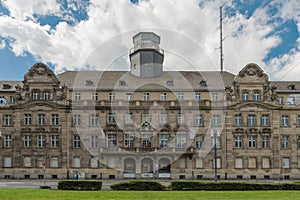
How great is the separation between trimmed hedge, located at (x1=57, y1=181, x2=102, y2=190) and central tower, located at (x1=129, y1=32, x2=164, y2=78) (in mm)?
31506

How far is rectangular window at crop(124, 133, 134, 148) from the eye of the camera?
59034 mm

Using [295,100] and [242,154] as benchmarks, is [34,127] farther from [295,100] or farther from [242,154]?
[295,100]

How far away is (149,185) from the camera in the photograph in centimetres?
3509

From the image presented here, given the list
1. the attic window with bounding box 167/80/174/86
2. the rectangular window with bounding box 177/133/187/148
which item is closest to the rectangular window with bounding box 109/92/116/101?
the attic window with bounding box 167/80/174/86

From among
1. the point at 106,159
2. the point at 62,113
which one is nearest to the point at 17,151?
the point at 62,113

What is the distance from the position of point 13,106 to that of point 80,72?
12220 mm

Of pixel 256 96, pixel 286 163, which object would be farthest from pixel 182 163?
pixel 286 163

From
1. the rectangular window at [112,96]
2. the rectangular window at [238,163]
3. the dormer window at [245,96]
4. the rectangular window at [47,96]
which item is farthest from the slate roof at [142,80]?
the rectangular window at [238,163]

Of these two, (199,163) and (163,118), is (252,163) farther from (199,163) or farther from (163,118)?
(163,118)

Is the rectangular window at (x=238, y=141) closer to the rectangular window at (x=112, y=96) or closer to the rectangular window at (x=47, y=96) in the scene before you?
the rectangular window at (x=112, y=96)

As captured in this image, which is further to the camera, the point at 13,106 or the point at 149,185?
the point at 13,106

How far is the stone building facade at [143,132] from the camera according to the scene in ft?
192

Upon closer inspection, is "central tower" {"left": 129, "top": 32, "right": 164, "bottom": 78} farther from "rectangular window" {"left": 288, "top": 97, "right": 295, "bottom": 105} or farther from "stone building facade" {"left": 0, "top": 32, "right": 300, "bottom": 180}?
"rectangular window" {"left": 288, "top": 97, "right": 295, "bottom": 105}

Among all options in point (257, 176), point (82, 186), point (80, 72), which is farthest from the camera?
point (80, 72)
